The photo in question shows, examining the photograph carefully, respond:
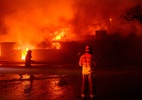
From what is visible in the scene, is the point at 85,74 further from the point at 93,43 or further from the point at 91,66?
the point at 93,43

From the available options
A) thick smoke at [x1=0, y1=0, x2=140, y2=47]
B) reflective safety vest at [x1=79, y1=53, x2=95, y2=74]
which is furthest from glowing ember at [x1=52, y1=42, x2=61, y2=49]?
reflective safety vest at [x1=79, y1=53, x2=95, y2=74]

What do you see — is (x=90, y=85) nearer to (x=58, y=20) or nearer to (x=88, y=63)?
(x=88, y=63)

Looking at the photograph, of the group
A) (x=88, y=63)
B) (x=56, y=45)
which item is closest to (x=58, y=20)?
(x=56, y=45)

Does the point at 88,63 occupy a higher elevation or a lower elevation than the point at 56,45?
lower

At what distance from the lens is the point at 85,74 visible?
10328 mm

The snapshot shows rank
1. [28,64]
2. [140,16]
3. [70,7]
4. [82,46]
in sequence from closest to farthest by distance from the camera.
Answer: [28,64] → [140,16] → [82,46] → [70,7]

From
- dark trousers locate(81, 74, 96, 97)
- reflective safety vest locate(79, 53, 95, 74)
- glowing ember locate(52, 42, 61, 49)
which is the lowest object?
dark trousers locate(81, 74, 96, 97)

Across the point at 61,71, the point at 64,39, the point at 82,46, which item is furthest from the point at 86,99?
the point at 64,39

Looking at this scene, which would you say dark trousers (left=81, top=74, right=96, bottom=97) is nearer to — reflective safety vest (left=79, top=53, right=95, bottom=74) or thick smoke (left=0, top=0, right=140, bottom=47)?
reflective safety vest (left=79, top=53, right=95, bottom=74)

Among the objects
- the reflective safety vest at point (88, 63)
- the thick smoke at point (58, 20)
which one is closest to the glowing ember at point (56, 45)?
the thick smoke at point (58, 20)

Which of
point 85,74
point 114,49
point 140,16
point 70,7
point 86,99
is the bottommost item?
point 86,99

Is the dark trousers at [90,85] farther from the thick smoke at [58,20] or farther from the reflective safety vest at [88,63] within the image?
the thick smoke at [58,20]

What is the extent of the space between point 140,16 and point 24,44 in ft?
59.8

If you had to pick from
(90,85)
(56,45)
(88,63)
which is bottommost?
(90,85)
